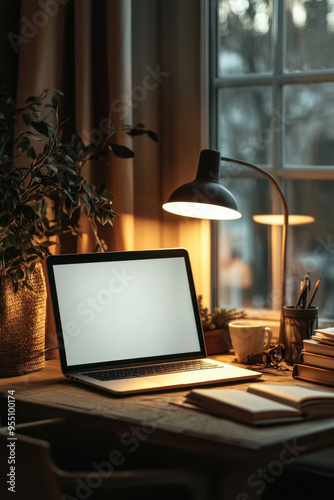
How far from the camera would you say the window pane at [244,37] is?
2.03m

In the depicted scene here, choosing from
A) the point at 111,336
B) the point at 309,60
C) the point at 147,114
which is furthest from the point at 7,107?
the point at 309,60

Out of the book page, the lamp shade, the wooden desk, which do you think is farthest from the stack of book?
the lamp shade

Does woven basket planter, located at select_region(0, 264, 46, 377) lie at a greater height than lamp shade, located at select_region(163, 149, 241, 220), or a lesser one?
lesser

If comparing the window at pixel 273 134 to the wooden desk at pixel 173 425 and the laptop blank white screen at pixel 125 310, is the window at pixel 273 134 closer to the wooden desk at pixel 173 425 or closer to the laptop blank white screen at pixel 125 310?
the laptop blank white screen at pixel 125 310

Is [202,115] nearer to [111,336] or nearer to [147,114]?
[147,114]

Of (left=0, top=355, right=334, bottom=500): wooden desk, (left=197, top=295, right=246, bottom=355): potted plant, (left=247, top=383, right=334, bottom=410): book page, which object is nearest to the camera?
(left=0, top=355, right=334, bottom=500): wooden desk

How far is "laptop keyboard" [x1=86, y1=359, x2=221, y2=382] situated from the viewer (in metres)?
1.54

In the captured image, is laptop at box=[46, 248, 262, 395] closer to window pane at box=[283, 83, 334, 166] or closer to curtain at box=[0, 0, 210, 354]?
curtain at box=[0, 0, 210, 354]

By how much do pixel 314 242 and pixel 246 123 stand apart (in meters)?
0.42

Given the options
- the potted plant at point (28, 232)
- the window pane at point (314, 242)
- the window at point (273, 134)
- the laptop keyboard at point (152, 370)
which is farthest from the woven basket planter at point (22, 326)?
the window pane at point (314, 242)

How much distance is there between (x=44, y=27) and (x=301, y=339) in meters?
1.15

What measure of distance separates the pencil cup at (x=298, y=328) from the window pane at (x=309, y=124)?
49 centimetres

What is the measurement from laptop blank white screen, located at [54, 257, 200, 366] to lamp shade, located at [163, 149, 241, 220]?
0.16 metres

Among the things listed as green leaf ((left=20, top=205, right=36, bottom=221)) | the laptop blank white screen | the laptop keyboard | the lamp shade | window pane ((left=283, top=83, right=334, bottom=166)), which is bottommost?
the laptop keyboard
